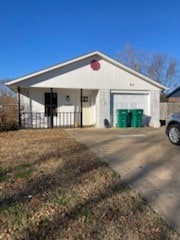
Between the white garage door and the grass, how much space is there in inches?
355

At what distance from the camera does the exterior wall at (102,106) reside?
1422cm

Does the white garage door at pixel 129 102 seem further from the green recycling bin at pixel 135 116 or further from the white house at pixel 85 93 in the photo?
the green recycling bin at pixel 135 116

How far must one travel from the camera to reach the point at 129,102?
14938mm

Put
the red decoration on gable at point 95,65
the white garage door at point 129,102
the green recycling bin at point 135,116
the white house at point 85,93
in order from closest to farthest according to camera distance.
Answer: the white house at point 85,93 < the red decoration on gable at point 95,65 < the green recycling bin at point 135,116 < the white garage door at point 129,102

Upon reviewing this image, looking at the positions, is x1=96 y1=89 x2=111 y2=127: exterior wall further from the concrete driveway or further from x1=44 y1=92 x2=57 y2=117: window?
the concrete driveway

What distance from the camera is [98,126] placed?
14.4 meters

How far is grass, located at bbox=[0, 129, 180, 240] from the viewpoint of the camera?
9.41 ft

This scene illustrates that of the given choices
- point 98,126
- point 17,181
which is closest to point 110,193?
point 17,181

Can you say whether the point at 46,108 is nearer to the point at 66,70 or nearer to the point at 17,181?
the point at 66,70

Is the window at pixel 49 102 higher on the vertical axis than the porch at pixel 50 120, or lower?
higher

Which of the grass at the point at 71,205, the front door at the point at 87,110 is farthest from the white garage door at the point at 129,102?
the grass at the point at 71,205

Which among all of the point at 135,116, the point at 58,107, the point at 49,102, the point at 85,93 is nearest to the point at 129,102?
A: the point at 135,116

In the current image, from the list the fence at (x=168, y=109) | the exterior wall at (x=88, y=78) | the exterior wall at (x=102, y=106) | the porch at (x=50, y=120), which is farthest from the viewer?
the fence at (x=168, y=109)

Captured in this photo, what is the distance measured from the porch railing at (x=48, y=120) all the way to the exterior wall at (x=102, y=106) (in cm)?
155
